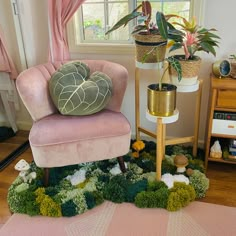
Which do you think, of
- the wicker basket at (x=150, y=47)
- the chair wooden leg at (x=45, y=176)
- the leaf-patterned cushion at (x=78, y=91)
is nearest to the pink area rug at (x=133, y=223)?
the chair wooden leg at (x=45, y=176)

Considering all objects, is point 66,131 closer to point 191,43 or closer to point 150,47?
point 150,47

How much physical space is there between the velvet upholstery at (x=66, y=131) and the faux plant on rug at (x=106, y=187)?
0.18 meters

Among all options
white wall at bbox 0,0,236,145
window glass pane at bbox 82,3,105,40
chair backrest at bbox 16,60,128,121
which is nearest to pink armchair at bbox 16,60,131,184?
chair backrest at bbox 16,60,128,121

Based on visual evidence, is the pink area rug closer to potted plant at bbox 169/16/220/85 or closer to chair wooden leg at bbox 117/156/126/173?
chair wooden leg at bbox 117/156/126/173

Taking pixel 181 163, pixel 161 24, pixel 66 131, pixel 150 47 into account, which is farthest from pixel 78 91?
pixel 181 163

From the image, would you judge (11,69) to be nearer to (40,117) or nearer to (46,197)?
(40,117)

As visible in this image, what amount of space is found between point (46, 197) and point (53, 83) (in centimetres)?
72

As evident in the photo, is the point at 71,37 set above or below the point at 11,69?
above

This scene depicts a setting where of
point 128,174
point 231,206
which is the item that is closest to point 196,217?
point 231,206

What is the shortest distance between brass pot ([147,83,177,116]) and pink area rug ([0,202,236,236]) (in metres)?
0.60

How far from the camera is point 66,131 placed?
1646 mm

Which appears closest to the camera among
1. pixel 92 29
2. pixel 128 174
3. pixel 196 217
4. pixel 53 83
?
pixel 196 217

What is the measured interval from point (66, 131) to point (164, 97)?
2.07ft

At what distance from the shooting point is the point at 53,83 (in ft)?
5.67
